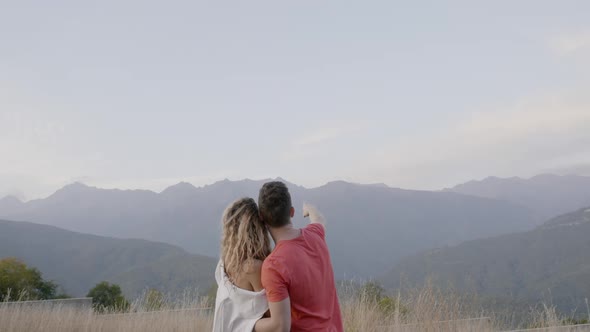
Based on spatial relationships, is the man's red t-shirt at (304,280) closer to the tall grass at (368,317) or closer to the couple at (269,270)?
the couple at (269,270)

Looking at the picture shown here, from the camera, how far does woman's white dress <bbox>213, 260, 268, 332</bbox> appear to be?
9.35 feet

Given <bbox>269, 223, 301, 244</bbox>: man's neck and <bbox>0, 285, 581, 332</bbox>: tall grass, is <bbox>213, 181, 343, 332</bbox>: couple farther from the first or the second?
<bbox>0, 285, 581, 332</bbox>: tall grass

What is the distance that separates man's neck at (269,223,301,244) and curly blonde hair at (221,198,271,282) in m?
0.07

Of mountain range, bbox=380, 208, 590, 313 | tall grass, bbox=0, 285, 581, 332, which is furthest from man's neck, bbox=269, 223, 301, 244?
mountain range, bbox=380, 208, 590, 313

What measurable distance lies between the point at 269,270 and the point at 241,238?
0.72 ft

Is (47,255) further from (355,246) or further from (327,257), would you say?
(327,257)

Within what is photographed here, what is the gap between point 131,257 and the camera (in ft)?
385

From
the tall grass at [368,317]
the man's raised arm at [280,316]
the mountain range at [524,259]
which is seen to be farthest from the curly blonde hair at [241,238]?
the mountain range at [524,259]

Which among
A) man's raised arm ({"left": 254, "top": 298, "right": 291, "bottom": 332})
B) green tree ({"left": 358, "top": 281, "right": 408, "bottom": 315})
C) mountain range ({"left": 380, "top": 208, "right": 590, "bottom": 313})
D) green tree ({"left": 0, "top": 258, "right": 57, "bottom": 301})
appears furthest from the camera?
mountain range ({"left": 380, "top": 208, "right": 590, "bottom": 313})

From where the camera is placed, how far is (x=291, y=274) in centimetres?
273

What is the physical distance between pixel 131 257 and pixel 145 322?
11567 centimetres

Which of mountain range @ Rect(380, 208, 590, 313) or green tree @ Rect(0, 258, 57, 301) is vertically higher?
green tree @ Rect(0, 258, 57, 301)

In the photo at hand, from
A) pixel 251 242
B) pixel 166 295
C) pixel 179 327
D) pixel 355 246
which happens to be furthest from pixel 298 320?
pixel 355 246

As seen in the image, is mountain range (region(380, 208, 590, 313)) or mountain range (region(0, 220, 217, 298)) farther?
mountain range (region(0, 220, 217, 298))
